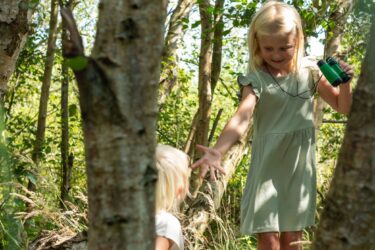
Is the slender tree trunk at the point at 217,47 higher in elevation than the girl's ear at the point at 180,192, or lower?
higher

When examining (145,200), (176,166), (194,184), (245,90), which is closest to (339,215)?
(145,200)

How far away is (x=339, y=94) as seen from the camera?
3654 millimetres

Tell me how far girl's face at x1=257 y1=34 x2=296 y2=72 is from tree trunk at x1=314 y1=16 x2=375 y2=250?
2256mm

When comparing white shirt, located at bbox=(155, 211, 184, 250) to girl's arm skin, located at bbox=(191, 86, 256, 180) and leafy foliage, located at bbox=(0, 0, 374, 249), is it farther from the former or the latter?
leafy foliage, located at bbox=(0, 0, 374, 249)

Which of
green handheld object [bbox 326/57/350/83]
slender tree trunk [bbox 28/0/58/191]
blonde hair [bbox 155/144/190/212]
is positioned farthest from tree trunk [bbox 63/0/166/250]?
slender tree trunk [bbox 28/0/58/191]

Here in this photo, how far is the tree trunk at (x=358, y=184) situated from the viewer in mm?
1353

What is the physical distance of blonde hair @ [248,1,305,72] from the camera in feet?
11.9

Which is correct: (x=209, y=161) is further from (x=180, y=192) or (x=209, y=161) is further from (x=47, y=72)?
(x=47, y=72)

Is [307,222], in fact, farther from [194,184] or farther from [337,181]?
[194,184]

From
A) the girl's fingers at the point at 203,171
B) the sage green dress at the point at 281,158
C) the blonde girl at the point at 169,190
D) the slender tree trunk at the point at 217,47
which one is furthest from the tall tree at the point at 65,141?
the girl's fingers at the point at 203,171

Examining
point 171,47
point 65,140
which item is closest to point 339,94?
point 171,47

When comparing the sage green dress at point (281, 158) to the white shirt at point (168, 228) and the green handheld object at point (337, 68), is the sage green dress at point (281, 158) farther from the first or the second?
the white shirt at point (168, 228)

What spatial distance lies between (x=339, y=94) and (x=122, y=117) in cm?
247

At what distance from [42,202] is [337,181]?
3521mm
